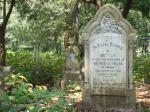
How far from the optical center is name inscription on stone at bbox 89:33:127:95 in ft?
30.2

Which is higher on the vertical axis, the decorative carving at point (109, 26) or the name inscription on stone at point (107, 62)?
the decorative carving at point (109, 26)

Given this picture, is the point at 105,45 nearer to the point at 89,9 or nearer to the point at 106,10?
the point at 106,10

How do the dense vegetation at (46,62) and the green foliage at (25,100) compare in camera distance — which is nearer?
the green foliage at (25,100)

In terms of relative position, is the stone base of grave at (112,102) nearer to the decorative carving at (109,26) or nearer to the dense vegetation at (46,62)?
the dense vegetation at (46,62)

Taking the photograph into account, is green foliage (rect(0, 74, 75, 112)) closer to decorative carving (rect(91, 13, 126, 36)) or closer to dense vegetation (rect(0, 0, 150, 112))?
dense vegetation (rect(0, 0, 150, 112))

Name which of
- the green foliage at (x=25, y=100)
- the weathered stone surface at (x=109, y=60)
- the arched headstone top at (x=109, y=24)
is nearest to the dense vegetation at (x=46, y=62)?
the green foliage at (x=25, y=100)

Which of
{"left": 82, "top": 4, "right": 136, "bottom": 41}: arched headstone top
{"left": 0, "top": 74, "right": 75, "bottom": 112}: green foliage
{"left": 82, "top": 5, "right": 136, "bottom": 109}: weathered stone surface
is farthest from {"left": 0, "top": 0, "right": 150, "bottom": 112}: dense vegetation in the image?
{"left": 82, "top": 4, "right": 136, "bottom": 41}: arched headstone top

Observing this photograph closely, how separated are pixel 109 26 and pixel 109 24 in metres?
0.05

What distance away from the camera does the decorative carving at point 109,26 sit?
30.0 feet

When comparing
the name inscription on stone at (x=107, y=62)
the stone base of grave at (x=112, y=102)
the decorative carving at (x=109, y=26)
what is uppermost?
the decorative carving at (x=109, y=26)

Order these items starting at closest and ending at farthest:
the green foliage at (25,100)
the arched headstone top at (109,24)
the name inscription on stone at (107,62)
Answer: the green foliage at (25,100)
the arched headstone top at (109,24)
the name inscription on stone at (107,62)

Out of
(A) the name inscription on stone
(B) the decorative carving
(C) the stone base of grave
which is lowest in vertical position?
(C) the stone base of grave

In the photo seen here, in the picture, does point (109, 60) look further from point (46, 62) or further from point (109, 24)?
point (46, 62)

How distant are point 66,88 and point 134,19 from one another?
19.2 metres
